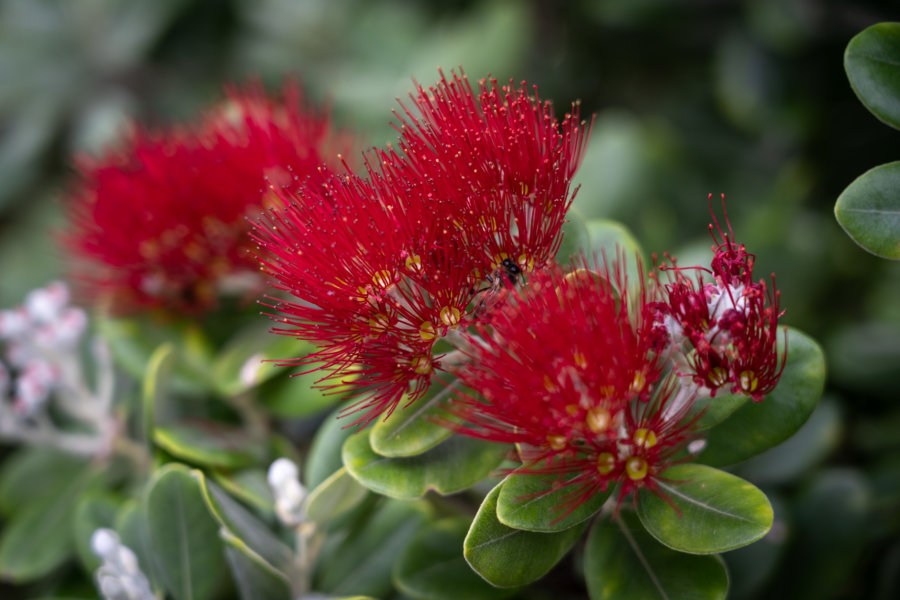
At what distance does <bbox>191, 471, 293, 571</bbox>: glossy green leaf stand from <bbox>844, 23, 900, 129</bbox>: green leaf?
2.68ft

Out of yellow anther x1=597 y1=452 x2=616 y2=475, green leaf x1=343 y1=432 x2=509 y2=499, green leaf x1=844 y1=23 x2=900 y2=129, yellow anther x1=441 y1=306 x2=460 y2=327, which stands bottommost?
green leaf x1=343 y1=432 x2=509 y2=499

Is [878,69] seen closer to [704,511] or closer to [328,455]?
[704,511]

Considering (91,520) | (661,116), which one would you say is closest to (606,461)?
(91,520)

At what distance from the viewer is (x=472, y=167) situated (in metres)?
0.73

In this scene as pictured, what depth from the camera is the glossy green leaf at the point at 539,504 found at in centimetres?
65

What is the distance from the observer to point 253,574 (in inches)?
32.3

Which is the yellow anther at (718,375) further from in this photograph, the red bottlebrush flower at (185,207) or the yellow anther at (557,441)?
the red bottlebrush flower at (185,207)

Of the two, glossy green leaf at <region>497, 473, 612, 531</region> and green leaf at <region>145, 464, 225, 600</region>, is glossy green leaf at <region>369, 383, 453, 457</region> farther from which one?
green leaf at <region>145, 464, 225, 600</region>

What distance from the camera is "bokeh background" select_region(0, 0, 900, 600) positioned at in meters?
1.14

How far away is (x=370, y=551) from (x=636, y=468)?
40 cm

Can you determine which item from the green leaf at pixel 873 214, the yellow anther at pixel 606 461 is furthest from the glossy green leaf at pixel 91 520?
the green leaf at pixel 873 214

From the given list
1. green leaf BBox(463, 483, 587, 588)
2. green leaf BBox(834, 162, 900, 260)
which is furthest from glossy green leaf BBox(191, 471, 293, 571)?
green leaf BBox(834, 162, 900, 260)

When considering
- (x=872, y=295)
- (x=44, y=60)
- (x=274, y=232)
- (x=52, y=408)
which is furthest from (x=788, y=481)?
(x=44, y=60)

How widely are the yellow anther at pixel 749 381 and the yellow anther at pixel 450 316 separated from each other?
27 cm
